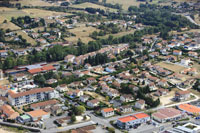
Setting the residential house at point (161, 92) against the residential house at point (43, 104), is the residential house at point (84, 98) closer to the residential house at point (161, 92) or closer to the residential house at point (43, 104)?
the residential house at point (43, 104)

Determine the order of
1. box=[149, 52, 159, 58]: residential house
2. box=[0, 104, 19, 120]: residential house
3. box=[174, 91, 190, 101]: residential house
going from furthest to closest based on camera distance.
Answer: box=[149, 52, 159, 58]: residential house
box=[174, 91, 190, 101]: residential house
box=[0, 104, 19, 120]: residential house

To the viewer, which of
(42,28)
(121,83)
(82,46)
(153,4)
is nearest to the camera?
(121,83)

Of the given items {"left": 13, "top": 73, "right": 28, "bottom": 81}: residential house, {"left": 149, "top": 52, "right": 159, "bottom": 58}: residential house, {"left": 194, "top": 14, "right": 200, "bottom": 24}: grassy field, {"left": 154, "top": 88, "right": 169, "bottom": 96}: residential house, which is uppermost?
{"left": 194, "top": 14, "right": 200, "bottom": 24}: grassy field

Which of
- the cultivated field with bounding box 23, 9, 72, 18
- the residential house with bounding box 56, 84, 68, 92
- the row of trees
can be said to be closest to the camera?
the residential house with bounding box 56, 84, 68, 92

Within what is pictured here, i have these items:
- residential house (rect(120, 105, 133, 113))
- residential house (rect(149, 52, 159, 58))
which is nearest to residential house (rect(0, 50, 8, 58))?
residential house (rect(149, 52, 159, 58))

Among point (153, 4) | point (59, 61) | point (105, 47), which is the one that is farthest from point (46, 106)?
point (153, 4)

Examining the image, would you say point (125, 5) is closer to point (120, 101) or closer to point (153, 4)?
point (153, 4)

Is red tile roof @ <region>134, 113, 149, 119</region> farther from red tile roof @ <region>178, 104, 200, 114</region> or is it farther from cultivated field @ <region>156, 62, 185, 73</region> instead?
cultivated field @ <region>156, 62, 185, 73</region>
